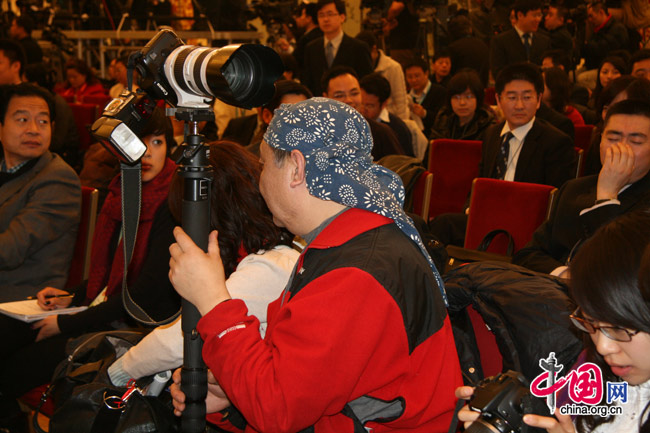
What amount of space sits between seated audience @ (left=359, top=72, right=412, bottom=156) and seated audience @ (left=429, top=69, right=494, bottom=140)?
413mm

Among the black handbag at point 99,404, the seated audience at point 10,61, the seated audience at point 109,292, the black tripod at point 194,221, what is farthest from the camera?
the seated audience at point 10,61

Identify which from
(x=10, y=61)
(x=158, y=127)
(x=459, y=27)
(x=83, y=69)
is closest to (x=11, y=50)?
(x=10, y=61)

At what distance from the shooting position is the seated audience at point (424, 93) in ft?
19.7

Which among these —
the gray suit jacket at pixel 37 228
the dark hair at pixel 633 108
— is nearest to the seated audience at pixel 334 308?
the dark hair at pixel 633 108

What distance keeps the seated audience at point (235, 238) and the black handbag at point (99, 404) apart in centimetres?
9

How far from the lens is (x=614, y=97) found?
3.35 m

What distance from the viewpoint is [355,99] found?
12.8 ft

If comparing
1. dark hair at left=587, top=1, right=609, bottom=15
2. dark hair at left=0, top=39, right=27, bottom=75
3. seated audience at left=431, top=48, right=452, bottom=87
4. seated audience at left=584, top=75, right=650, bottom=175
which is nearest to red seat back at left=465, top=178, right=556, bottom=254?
seated audience at left=584, top=75, right=650, bottom=175

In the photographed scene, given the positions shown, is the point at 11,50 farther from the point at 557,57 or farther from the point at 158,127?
the point at 557,57

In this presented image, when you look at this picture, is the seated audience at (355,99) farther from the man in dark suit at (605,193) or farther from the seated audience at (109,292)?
the seated audience at (109,292)

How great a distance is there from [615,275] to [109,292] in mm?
1748

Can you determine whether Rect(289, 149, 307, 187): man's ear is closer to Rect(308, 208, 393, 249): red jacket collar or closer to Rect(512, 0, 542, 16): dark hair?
Rect(308, 208, 393, 249): red jacket collar

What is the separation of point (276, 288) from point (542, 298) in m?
0.62

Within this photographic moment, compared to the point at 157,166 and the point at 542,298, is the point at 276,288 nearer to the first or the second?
the point at 542,298
